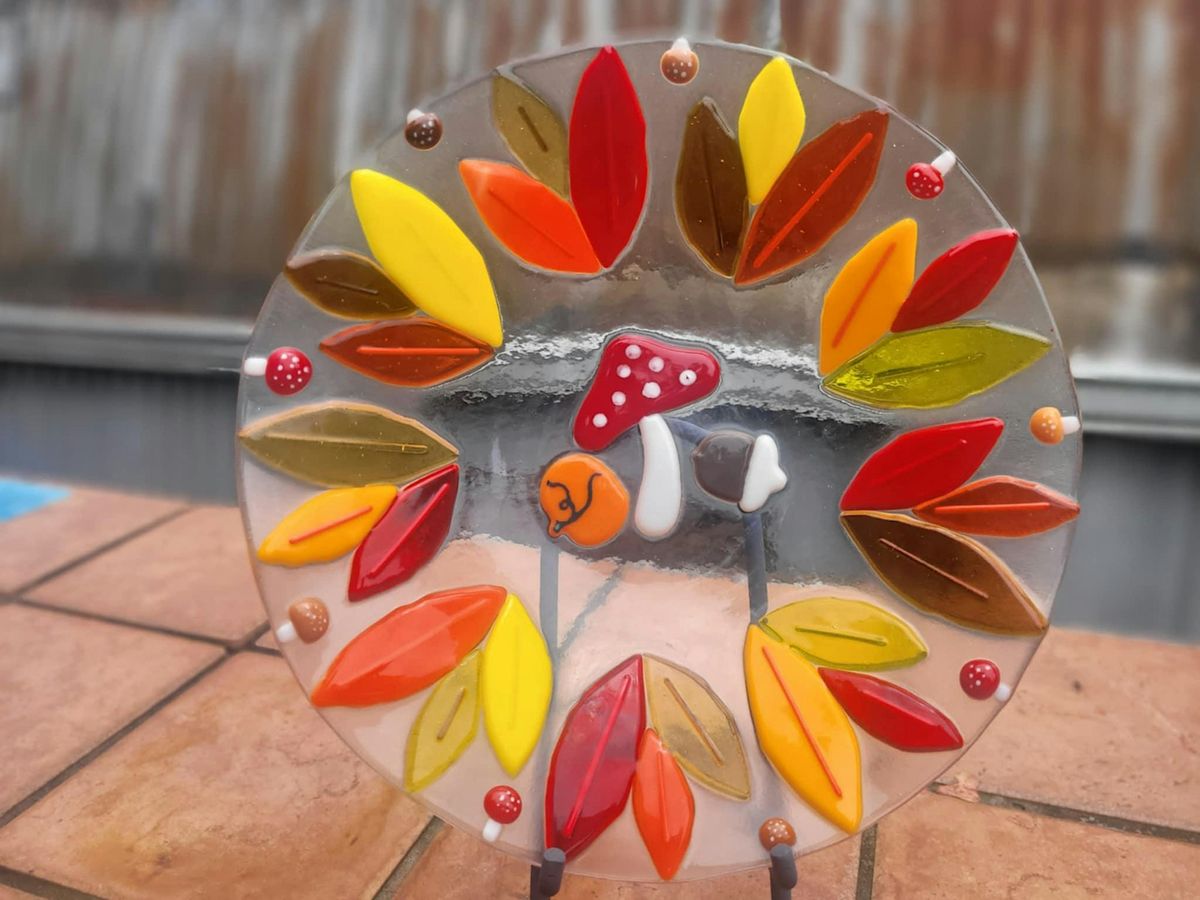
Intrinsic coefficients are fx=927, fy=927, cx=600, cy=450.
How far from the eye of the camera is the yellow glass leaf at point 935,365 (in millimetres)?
348

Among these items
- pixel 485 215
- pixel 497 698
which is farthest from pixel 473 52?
pixel 497 698

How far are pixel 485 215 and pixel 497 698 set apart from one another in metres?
0.19

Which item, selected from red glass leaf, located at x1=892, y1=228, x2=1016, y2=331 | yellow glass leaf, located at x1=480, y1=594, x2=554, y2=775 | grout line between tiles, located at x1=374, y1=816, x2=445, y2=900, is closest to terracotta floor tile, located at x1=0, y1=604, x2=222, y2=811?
grout line between tiles, located at x1=374, y1=816, x2=445, y2=900

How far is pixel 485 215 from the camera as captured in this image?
36 cm

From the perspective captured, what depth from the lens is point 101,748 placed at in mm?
571

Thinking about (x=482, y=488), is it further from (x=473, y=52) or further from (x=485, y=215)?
(x=473, y=52)

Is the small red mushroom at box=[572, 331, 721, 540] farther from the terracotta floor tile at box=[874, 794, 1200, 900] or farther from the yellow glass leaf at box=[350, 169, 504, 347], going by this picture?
the terracotta floor tile at box=[874, 794, 1200, 900]

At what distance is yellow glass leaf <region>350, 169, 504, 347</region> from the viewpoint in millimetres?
358

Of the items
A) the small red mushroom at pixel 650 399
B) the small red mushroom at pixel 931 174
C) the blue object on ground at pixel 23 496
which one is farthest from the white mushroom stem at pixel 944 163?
the blue object on ground at pixel 23 496

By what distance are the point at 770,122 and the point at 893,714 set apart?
23 cm

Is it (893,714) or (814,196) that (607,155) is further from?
(893,714)

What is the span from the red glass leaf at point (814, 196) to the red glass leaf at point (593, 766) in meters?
0.18

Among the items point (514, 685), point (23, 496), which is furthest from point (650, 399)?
point (23, 496)

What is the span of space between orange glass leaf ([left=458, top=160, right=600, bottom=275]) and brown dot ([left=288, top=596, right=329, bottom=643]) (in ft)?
0.53
